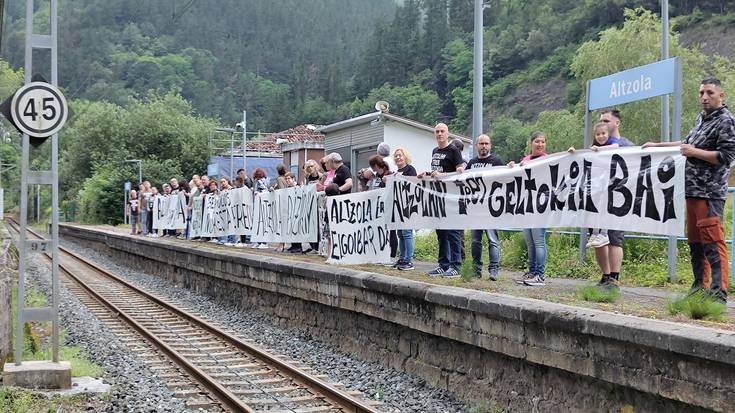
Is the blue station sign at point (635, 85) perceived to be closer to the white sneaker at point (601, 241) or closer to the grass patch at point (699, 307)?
the white sneaker at point (601, 241)

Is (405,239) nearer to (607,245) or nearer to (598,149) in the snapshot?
(607,245)

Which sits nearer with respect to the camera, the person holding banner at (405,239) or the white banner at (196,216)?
the person holding banner at (405,239)

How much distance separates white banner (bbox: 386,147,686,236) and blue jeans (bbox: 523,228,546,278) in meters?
0.40

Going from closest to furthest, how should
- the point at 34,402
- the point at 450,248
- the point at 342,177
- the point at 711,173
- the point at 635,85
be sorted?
the point at 711,173 → the point at 34,402 → the point at 635,85 → the point at 450,248 → the point at 342,177

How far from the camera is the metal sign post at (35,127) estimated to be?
300 inches

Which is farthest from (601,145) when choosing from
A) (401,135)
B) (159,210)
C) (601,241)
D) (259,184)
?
(401,135)

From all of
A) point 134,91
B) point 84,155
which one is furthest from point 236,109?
point 84,155

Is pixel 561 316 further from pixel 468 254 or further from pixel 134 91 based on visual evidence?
pixel 134 91

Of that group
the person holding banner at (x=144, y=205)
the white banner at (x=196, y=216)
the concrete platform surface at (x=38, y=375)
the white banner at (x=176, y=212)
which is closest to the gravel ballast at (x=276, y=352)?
the concrete platform surface at (x=38, y=375)

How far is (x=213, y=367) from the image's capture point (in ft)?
32.0

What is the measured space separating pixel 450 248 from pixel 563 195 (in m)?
2.75

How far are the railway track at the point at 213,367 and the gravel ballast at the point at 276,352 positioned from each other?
0.73 ft

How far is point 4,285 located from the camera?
8633 millimetres

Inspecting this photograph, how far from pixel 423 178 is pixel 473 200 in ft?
4.07
